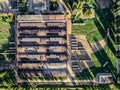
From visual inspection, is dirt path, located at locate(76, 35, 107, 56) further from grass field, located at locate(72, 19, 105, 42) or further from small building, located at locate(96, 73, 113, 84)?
small building, located at locate(96, 73, 113, 84)

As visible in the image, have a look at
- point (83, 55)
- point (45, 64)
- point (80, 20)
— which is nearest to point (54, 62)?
point (45, 64)

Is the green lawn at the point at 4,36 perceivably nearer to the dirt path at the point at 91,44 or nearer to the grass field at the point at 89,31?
the grass field at the point at 89,31

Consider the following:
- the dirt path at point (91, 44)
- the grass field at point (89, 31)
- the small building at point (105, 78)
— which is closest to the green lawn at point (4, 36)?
the grass field at point (89, 31)

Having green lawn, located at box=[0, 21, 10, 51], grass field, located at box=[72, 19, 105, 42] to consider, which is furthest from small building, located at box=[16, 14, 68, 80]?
grass field, located at box=[72, 19, 105, 42]

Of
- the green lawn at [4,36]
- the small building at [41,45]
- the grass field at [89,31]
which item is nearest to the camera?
the small building at [41,45]

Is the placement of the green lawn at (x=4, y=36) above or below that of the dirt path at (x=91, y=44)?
above

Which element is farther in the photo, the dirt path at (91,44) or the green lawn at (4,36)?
the dirt path at (91,44)

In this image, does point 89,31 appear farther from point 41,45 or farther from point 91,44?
point 41,45

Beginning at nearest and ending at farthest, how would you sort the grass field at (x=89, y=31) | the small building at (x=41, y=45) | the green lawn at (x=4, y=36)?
the small building at (x=41, y=45) → the green lawn at (x=4, y=36) → the grass field at (x=89, y=31)

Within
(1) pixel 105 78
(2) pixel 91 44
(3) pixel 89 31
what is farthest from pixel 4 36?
(1) pixel 105 78
